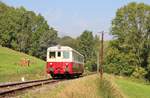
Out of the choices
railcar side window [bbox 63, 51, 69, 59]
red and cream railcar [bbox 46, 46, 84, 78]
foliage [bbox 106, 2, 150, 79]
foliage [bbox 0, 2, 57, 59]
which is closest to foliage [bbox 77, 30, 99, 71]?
foliage [bbox 0, 2, 57, 59]

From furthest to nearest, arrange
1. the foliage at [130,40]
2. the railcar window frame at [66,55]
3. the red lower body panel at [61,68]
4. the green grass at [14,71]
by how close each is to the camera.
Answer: the foliage at [130,40] → the green grass at [14,71] → the railcar window frame at [66,55] → the red lower body panel at [61,68]

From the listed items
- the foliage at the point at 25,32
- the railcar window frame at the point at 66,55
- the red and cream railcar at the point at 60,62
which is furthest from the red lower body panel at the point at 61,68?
the foliage at the point at 25,32

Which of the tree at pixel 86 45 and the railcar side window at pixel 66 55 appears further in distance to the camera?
the tree at pixel 86 45

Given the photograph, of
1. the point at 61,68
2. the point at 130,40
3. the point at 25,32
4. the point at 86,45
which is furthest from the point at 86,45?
the point at 61,68

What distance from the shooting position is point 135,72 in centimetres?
8525

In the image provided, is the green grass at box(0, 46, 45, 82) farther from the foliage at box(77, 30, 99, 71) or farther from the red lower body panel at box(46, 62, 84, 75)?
the foliage at box(77, 30, 99, 71)

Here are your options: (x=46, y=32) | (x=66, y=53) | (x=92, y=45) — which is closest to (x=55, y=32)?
(x=46, y=32)

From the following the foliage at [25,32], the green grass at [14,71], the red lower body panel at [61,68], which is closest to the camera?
the red lower body panel at [61,68]

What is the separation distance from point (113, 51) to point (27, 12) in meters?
39.8

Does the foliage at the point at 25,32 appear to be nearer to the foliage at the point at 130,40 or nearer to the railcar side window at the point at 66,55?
the foliage at the point at 130,40

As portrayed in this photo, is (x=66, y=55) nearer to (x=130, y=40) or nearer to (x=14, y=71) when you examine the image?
(x=14, y=71)

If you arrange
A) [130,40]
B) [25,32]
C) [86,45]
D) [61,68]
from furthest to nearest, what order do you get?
[86,45]
[25,32]
[130,40]
[61,68]

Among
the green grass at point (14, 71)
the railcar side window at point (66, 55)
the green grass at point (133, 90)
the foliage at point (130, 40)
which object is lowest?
the green grass at point (133, 90)

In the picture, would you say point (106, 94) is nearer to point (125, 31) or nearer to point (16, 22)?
point (125, 31)
